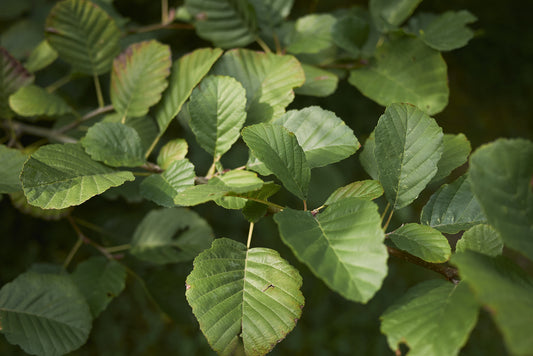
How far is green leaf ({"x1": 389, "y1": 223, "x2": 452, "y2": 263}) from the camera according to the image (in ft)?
1.94

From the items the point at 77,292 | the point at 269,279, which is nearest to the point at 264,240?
the point at 77,292

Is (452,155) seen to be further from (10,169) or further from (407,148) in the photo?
(10,169)

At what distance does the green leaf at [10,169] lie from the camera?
0.72 m

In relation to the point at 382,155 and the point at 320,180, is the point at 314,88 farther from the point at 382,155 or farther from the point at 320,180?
the point at 320,180

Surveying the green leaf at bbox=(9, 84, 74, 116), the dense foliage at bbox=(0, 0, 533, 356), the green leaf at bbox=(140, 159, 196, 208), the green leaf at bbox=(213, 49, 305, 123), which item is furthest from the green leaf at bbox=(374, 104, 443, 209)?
the green leaf at bbox=(9, 84, 74, 116)

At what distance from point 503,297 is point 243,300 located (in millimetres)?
374

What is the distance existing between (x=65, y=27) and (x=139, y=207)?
3.47ft

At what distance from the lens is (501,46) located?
11.1 ft

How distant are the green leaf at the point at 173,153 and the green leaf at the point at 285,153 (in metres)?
0.21

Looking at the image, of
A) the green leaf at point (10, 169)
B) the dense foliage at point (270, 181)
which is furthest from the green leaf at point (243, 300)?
the green leaf at point (10, 169)

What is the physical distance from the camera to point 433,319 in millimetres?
529

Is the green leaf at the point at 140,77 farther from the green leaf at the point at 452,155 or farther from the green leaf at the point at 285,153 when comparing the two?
the green leaf at the point at 452,155

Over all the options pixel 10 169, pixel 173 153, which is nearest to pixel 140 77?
pixel 173 153

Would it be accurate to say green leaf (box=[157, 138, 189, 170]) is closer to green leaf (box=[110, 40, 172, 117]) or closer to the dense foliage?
the dense foliage
